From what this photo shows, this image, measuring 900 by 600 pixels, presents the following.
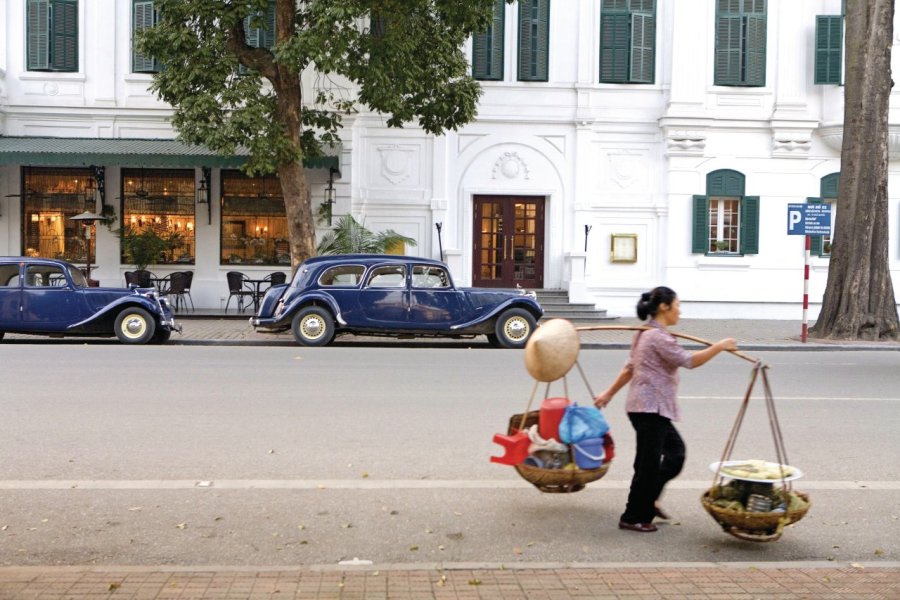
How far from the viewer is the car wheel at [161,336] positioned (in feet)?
53.5

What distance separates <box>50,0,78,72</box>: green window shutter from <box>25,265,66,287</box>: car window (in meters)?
8.02

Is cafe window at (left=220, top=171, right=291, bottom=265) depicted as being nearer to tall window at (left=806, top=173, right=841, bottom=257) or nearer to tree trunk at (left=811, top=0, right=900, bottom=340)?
tree trunk at (left=811, top=0, right=900, bottom=340)

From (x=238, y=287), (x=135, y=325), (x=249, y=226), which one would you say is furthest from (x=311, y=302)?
(x=249, y=226)

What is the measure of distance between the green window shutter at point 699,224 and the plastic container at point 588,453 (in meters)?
18.4

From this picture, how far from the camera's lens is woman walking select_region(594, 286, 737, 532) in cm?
539

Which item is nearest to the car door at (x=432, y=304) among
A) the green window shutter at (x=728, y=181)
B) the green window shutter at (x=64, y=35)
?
the green window shutter at (x=728, y=181)

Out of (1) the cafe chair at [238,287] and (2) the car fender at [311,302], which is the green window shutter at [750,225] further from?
(1) the cafe chair at [238,287]

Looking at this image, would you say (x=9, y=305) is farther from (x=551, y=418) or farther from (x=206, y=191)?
(x=551, y=418)

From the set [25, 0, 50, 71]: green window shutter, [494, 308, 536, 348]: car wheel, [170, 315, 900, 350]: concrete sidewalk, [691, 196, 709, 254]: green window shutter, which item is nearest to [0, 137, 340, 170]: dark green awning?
[25, 0, 50, 71]: green window shutter

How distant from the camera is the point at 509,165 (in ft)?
75.7

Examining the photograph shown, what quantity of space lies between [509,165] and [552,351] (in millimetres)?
18098

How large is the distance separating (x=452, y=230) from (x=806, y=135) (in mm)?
8990

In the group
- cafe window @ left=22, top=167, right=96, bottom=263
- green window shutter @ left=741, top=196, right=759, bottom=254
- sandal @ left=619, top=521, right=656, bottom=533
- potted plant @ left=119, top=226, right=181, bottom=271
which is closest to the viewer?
sandal @ left=619, top=521, right=656, bottom=533

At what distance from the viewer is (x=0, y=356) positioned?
1359 centimetres
